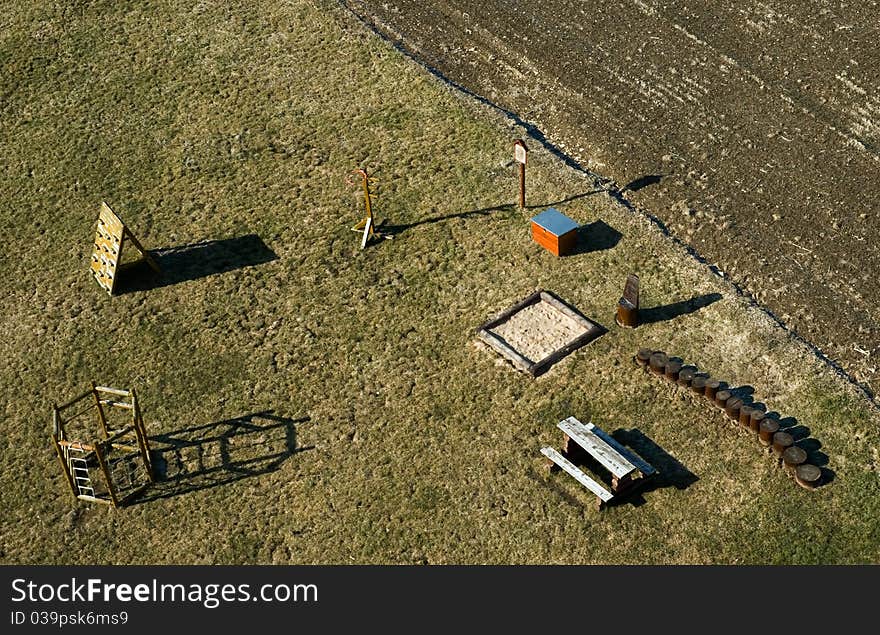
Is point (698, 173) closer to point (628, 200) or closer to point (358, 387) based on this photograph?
point (628, 200)

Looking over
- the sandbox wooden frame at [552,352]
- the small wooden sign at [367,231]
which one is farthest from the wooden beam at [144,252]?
the sandbox wooden frame at [552,352]

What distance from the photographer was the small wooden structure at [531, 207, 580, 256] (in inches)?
695

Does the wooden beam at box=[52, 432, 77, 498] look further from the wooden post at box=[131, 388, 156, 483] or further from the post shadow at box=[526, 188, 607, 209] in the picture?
the post shadow at box=[526, 188, 607, 209]

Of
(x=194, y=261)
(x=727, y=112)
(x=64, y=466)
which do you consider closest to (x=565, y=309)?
(x=727, y=112)

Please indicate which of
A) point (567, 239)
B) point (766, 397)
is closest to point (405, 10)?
point (567, 239)

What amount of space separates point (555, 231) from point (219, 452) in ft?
20.6

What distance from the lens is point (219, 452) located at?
51.6 ft

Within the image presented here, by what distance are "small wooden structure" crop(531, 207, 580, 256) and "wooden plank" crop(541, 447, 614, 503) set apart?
160 inches

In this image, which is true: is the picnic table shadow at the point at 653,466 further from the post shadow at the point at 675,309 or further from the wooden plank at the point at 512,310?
the wooden plank at the point at 512,310

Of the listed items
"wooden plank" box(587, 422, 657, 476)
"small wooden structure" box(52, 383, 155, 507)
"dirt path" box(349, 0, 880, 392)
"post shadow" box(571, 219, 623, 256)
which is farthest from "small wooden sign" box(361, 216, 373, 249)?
"wooden plank" box(587, 422, 657, 476)

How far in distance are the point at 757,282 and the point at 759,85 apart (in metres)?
5.45

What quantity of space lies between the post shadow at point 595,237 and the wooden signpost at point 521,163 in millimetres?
1141

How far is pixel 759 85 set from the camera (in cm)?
2092

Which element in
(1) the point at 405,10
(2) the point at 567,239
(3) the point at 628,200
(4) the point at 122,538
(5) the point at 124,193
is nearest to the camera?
(4) the point at 122,538
